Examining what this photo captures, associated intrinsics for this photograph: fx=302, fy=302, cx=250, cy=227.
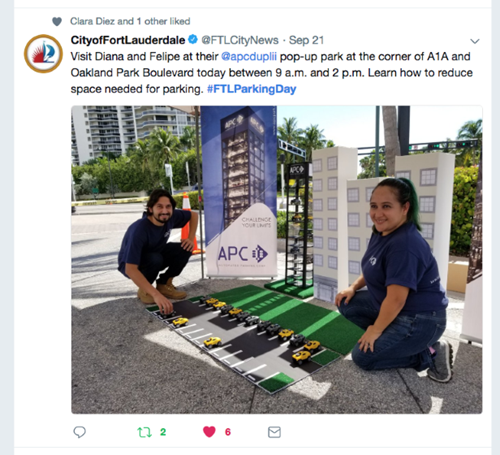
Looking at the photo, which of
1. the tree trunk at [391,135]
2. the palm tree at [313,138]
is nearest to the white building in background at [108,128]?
the palm tree at [313,138]

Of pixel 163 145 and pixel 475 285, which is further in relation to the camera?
pixel 163 145

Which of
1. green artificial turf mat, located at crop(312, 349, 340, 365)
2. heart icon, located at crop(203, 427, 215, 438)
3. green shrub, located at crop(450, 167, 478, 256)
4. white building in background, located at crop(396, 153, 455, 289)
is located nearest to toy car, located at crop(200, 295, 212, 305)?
green artificial turf mat, located at crop(312, 349, 340, 365)

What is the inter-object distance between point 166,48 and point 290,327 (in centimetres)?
264

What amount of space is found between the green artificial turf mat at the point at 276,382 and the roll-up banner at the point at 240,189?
8.08 ft

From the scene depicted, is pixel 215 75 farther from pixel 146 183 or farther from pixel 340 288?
pixel 146 183

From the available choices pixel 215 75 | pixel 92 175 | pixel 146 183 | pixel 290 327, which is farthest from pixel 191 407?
pixel 92 175

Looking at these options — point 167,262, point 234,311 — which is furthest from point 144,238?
point 234,311

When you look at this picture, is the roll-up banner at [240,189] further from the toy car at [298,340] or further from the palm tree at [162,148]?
the palm tree at [162,148]

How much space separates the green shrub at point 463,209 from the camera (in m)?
4.48

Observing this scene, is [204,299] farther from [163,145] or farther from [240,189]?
[163,145]

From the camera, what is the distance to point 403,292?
74.9 inches

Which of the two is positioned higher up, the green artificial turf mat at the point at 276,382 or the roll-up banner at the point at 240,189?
the roll-up banner at the point at 240,189

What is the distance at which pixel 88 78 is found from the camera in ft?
6.44

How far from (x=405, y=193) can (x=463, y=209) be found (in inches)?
135
